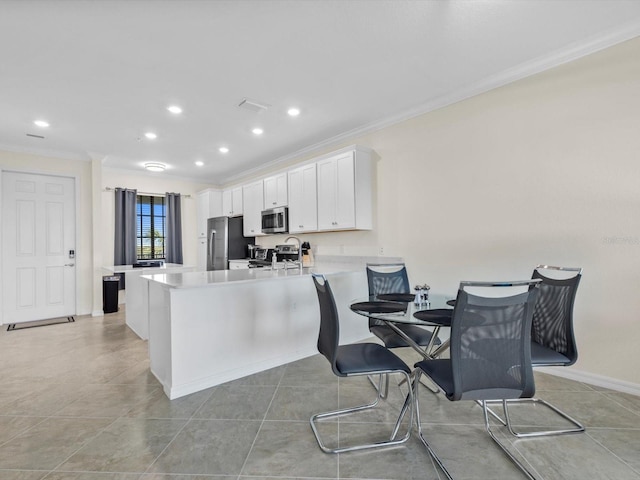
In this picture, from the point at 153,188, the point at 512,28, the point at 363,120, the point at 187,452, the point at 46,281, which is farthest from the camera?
the point at 153,188

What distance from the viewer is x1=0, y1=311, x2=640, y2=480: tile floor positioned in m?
1.67

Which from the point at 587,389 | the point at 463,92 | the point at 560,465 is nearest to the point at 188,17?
the point at 463,92

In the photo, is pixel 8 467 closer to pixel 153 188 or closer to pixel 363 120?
pixel 363 120

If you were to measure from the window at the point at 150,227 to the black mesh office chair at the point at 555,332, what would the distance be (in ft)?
21.5

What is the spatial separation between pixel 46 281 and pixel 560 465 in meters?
6.53

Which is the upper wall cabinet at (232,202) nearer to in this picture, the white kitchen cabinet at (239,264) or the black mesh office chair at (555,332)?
the white kitchen cabinet at (239,264)

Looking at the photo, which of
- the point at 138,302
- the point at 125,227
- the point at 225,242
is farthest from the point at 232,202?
the point at 138,302

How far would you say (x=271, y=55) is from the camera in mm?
2605

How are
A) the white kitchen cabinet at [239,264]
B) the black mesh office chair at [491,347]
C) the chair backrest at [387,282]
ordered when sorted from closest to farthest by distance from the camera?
the black mesh office chair at [491,347] → the chair backrest at [387,282] → the white kitchen cabinet at [239,264]

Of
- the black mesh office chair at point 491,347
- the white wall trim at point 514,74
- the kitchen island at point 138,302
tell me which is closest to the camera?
the black mesh office chair at point 491,347

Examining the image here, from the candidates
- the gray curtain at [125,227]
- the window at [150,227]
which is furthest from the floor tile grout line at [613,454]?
the window at [150,227]

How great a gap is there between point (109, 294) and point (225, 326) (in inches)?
149

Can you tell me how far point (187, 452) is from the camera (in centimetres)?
182

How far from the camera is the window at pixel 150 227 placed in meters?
6.57
